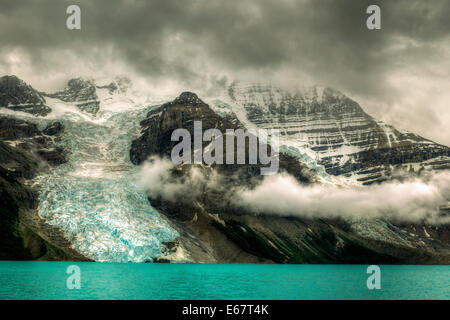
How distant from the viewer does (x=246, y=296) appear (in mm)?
73375

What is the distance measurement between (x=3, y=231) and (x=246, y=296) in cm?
15718

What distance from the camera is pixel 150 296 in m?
70.1

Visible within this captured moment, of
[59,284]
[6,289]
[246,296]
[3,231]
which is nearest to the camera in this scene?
[6,289]
